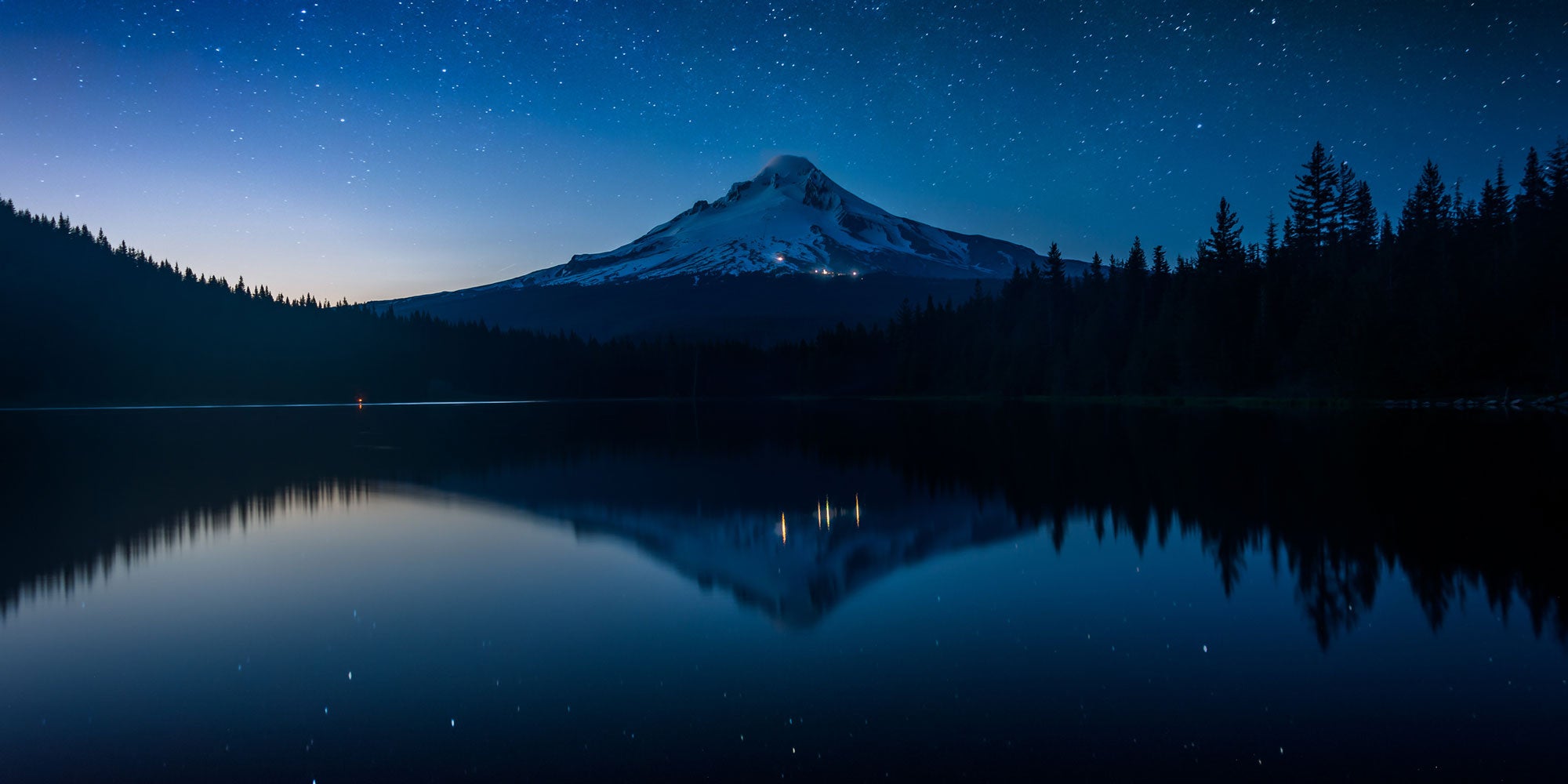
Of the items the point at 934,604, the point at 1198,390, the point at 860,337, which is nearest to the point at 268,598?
the point at 934,604

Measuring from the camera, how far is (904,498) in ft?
62.6

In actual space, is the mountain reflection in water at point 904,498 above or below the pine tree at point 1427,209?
below

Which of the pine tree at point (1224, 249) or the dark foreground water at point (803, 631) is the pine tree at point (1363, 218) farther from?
the dark foreground water at point (803, 631)

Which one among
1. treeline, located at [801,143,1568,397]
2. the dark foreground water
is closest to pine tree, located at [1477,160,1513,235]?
treeline, located at [801,143,1568,397]

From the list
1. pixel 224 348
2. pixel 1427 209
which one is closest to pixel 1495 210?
pixel 1427 209

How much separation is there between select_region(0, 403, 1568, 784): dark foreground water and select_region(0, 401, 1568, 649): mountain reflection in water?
0.14 meters

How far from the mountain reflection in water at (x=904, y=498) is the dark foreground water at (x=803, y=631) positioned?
141 millimetres

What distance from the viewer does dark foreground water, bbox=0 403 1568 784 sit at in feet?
20.0

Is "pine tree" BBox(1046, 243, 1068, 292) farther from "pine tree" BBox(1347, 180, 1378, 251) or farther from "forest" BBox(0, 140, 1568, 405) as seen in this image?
"pine tree" BBox(1347, 180, 1378, 251)

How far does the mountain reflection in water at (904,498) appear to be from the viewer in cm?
1131

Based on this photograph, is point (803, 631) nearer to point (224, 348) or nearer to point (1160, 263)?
point (1160, 263)

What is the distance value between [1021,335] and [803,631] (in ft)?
351

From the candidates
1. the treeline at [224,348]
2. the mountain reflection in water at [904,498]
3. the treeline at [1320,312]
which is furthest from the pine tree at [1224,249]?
the treeline at [224,348]

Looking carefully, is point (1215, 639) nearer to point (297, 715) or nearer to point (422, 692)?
point (422, 692)
